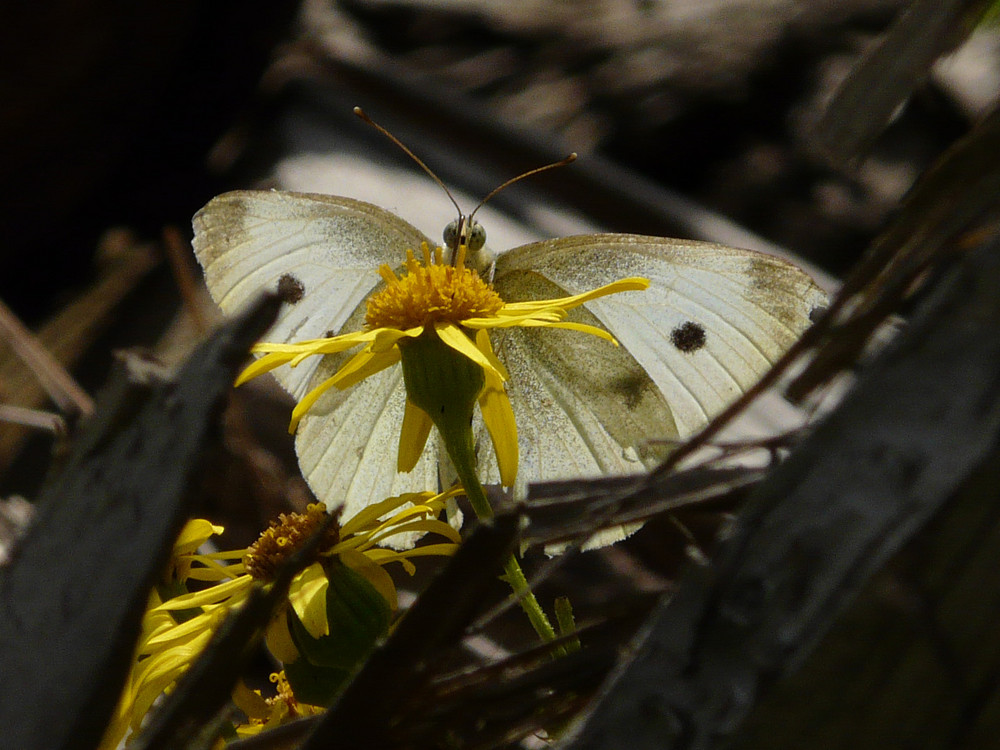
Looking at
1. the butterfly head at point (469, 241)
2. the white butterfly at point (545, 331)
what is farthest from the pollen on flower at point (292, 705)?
the butterfly head at point (469, 241)

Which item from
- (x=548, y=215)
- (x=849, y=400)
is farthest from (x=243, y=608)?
(x=548, y=215)

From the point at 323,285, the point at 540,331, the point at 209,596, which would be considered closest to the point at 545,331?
the point at 540,331

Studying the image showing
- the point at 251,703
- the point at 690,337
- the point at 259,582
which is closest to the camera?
the point at 259,582

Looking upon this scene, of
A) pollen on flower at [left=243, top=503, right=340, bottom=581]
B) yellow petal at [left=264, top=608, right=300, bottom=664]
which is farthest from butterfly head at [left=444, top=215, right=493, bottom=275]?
yellow petal at [left=264, top=608, right=300, bottom=664]

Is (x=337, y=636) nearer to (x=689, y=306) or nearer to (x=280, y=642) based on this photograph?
(x=280, y=642)

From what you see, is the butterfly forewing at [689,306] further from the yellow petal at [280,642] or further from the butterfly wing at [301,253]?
the yellow petal at [280,642]
